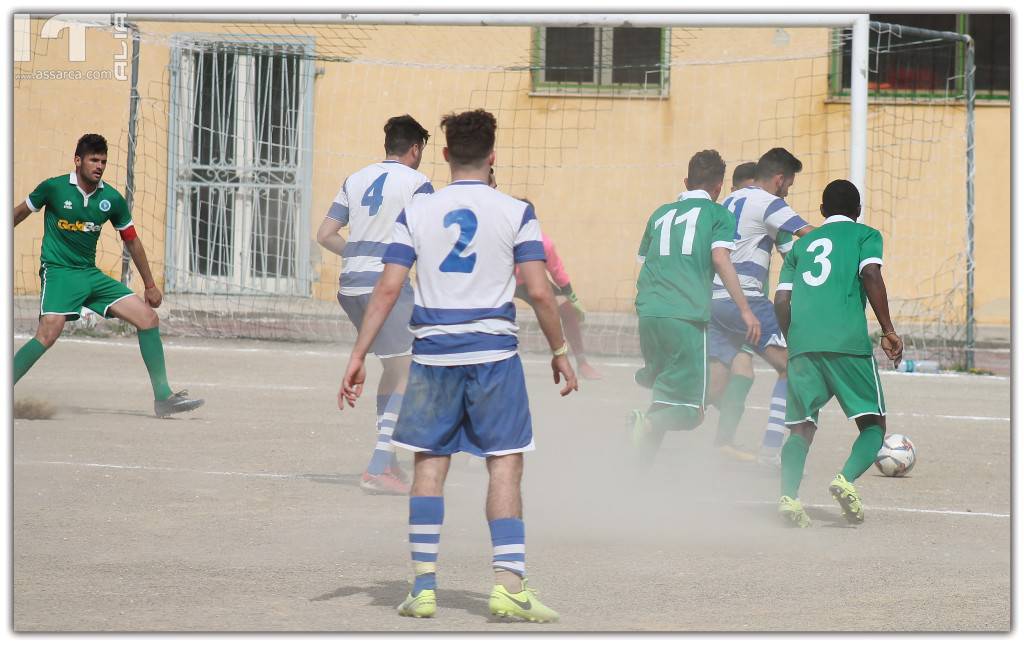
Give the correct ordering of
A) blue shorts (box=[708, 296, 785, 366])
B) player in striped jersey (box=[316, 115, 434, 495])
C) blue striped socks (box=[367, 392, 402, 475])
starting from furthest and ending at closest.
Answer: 1. blue shorts (box=[708, 296, 785, 366])
2. blue striped socks (box=[367, 392, 402, 475])
3. player in striped jersey (box=[316, 115, 434, 495])

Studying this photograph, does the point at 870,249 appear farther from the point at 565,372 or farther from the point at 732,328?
the point at 565,372

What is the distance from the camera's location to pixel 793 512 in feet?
23.9

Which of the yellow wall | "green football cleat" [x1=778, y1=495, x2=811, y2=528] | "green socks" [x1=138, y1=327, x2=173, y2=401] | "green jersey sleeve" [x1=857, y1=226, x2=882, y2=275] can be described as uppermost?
the yellow wall

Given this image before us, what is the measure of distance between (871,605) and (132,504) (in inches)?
138

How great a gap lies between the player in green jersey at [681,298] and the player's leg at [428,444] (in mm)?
3077

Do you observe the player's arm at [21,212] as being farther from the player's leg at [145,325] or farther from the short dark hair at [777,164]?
the short dark hair at [777,164]

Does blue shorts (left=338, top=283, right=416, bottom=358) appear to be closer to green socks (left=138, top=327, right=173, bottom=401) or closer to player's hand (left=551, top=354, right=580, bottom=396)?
green socks (left=138, top=327, right=173, bottom=401)

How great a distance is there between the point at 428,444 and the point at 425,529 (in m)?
0.29

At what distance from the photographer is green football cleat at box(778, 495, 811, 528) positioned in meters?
7.29

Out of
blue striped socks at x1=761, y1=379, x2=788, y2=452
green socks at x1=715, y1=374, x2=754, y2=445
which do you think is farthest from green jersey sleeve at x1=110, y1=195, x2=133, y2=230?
blue striped socks at x1=761, y1=379, x2=788, y2=452

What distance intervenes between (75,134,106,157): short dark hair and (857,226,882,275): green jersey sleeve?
14.6 feet

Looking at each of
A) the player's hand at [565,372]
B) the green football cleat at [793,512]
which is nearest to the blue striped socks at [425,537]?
the player's hand at [565,372]

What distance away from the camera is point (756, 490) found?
833 cm

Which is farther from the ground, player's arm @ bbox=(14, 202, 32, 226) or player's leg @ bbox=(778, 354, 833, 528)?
player's arm @ bbox=(14, 202, 32, 226)
